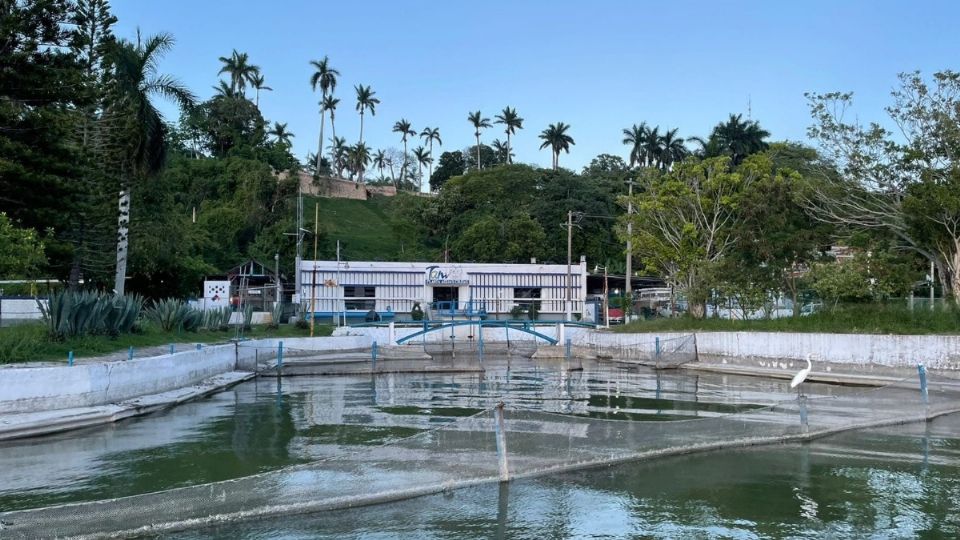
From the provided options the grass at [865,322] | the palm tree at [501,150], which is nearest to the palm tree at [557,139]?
the palm tree at [501,150]

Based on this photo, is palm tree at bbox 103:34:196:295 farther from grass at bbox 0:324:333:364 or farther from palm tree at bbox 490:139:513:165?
palm tree at bbox 490:139:513:165

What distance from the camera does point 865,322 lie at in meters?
26.9

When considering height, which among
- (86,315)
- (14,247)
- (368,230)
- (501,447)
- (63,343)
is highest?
(368,230)

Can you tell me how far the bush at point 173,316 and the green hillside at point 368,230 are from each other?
40580 mm

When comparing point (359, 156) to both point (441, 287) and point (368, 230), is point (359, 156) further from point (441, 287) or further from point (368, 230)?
point (441, 287)

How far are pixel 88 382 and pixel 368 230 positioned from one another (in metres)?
86.1

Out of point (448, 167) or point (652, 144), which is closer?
point (652, 144)

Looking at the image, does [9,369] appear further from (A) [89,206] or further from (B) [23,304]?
(B) [23,304]

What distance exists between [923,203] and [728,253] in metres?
12.5

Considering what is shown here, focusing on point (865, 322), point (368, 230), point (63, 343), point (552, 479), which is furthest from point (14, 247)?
point (368, 230)

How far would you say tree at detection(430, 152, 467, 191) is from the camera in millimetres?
130500

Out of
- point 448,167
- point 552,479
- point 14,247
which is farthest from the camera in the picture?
point 448,167

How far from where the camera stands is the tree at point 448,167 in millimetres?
130500

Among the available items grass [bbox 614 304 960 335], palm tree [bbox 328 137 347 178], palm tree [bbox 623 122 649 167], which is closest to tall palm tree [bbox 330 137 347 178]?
palm tree [bbox 328 137 347 178]
